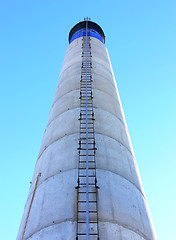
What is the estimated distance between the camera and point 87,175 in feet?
27.3

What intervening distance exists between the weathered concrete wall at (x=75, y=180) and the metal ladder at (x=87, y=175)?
0.19m

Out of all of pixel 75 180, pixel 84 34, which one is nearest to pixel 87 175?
pixel 75 180

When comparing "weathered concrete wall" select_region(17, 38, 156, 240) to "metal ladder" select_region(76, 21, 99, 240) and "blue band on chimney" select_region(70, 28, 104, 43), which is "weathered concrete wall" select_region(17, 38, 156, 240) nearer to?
"metal ladder" select_region(76, 21, 99, 240)

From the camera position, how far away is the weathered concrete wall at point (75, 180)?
726 centimetres

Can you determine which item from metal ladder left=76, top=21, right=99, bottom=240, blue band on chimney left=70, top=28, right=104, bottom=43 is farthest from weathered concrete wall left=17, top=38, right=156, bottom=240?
blue band on chimney left=70, top=28, right=104, bottom=43

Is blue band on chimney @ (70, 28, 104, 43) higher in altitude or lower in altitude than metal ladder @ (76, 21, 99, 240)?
higher

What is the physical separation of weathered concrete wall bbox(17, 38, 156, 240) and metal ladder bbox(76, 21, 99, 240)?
0.62 feet

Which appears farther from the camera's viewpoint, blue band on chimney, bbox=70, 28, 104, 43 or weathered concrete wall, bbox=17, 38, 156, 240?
blue band on chimney, bbox=70, 28, 104, 43

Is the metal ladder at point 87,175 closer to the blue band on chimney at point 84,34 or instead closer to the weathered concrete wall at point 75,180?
the weathered concrete wall at point 75,180

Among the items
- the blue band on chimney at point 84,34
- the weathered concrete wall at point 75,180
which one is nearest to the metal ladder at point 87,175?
the weathered concrete wall at point 75,180

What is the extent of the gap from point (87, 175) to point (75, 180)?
1.58ft

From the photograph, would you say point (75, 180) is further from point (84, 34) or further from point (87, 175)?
point (84, 34)

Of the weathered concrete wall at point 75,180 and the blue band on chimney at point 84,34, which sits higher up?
the blue band on chimney at point 84,34

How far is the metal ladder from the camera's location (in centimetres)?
691
